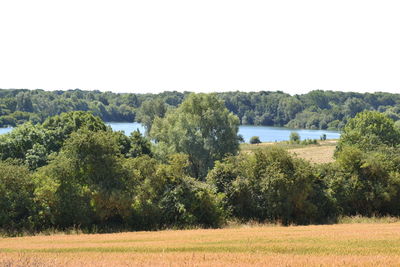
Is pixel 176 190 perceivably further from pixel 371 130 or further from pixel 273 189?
pixel 371 130

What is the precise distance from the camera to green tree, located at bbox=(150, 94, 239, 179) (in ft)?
193

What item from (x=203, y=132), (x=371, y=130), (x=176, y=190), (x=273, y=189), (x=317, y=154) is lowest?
(x=317, y=154)

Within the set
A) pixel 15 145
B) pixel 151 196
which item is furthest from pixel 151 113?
pixel 151 196

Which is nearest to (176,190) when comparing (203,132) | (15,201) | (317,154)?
(15,201)

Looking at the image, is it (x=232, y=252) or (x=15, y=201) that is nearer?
(x=232, y=252)

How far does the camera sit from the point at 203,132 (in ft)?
197

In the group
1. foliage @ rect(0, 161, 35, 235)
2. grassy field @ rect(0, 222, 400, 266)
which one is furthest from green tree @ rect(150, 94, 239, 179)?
grassy field @ rect(0, 222, 400, 266)

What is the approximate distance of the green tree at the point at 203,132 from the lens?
58.9 metres

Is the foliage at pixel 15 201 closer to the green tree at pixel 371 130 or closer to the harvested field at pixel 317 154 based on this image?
the green tree at pixel 371 130

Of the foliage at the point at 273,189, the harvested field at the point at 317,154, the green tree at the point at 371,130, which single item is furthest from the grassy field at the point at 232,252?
the harvested field at the point at 317,154

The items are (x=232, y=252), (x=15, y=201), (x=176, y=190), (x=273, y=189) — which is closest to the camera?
(x=232, y=252)

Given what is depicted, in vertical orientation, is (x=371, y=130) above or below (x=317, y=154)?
above

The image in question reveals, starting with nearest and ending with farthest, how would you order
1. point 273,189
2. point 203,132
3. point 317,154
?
1. point 273,189
2. point 203,132
3. point 317,154

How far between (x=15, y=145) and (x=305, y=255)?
1766 inches
